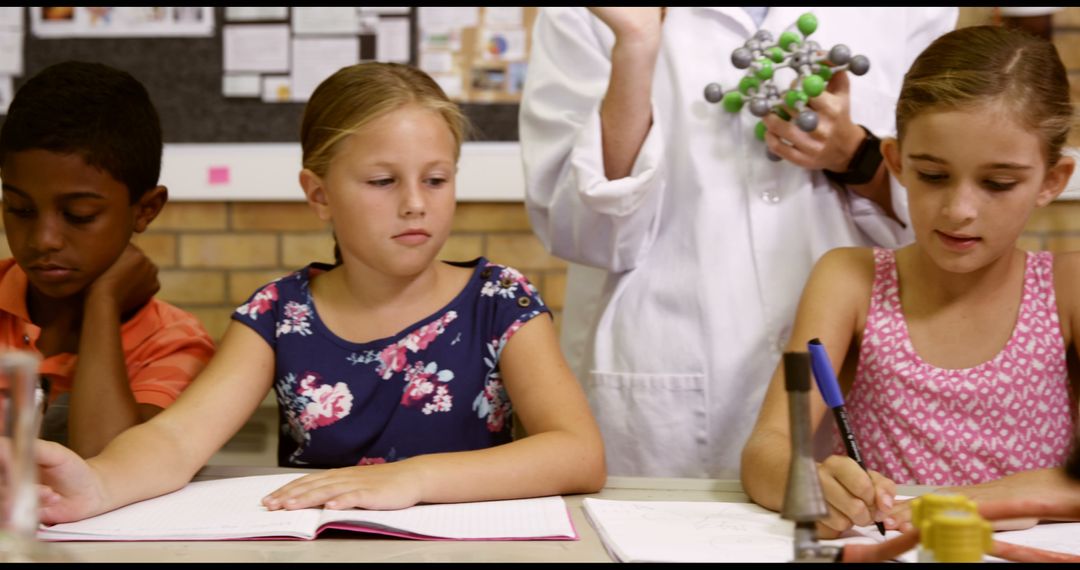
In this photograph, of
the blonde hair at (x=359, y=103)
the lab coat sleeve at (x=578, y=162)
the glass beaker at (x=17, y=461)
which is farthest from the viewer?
the lab coat sleeve at (x=578, y=162)

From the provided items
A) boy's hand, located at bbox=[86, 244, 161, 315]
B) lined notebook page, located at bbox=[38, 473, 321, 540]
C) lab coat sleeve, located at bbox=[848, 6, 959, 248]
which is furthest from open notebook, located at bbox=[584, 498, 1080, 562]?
boy's hand, located at bbox=[86, 244, 161, 315]

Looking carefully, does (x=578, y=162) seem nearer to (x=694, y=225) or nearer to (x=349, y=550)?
(x=694, y=225)

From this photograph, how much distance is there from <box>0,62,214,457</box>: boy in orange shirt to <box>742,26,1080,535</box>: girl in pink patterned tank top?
0.74 meters

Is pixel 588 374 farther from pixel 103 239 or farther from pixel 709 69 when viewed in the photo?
pixel 103 239

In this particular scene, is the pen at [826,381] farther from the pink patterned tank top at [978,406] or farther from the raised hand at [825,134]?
the raised hand at [825,134]

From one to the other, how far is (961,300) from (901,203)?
0.64 ft

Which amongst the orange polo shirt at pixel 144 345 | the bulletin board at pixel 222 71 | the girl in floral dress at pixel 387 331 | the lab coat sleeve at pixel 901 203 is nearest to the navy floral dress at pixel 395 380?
the girl in floral dress at pixel 387 331

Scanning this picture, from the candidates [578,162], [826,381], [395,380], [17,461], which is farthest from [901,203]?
[17,461]

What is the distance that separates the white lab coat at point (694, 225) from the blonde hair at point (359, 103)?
0.68ft

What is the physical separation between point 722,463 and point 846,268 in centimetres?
32

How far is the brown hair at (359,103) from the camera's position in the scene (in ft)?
4.03

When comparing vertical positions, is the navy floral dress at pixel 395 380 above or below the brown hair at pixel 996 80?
below

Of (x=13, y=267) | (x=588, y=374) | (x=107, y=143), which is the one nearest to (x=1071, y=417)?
(x=588, y=374)

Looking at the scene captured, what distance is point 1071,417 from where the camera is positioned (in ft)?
3.92
